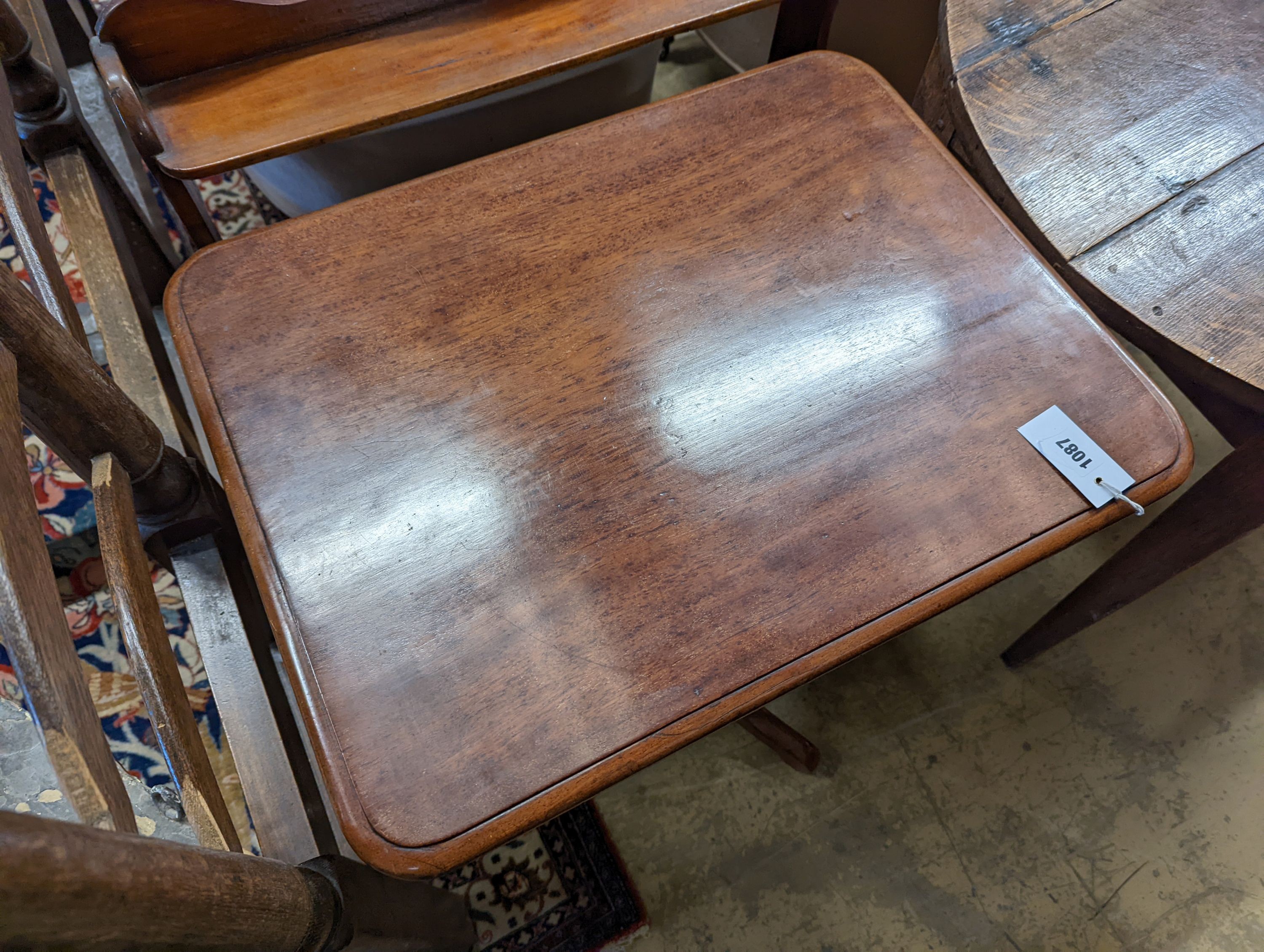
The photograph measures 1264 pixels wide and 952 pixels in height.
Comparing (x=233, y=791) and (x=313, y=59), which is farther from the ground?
(x=313, y=59)

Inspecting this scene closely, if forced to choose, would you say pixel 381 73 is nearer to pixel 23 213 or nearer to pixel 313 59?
pixel 313 59

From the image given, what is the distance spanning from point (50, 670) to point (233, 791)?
1002 millimetres

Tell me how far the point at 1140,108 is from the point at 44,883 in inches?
51.5

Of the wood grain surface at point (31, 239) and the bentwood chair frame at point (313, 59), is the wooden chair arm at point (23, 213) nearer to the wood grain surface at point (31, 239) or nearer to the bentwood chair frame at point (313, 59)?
the wood grain surface at point (31, 239)

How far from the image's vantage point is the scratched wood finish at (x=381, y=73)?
3.14 feet

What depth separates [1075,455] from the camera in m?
0.81

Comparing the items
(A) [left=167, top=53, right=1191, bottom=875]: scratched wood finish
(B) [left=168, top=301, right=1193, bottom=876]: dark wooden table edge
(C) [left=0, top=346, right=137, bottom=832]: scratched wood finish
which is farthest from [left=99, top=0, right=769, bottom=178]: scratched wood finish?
(C) [left=0, top=346, right=137, bottom=832]: scratched wood finish

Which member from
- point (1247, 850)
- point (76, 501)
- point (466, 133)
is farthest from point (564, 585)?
point (1247, 850)

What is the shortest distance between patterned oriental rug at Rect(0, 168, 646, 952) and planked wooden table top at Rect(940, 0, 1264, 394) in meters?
1.13

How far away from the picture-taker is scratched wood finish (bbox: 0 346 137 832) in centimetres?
40

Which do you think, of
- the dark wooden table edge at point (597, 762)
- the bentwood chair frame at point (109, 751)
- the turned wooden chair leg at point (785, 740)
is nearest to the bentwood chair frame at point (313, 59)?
Result: the dark wooden table edge at point (597, 762)

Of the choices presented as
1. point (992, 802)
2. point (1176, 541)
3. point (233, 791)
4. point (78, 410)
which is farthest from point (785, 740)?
point (78, 410)

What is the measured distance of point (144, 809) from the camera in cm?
63

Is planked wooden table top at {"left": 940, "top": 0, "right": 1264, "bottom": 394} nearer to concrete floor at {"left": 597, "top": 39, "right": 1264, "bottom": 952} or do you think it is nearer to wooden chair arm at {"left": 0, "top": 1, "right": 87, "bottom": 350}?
concrete floor at {"left": 597, "top": 39, "right": 1264, "bottom": 952}
